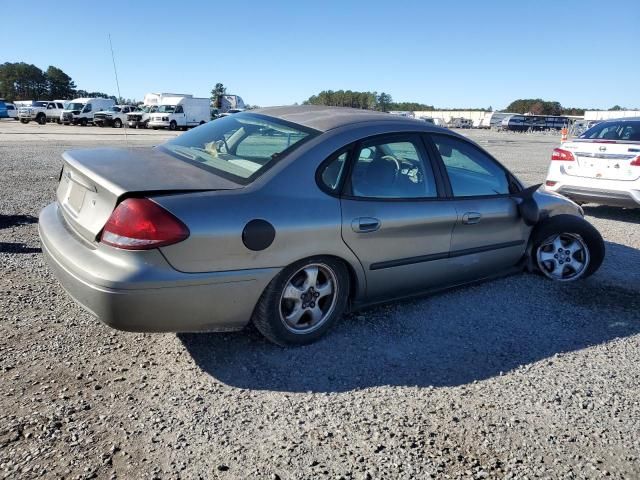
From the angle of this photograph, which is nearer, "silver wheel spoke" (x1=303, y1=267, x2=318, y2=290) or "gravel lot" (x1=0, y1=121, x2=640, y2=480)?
"gravel lot" (x1=0, y1=121, x2=640, y2=480)

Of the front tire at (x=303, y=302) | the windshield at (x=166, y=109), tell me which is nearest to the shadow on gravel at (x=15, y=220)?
the front tire at (x=303, y=302)

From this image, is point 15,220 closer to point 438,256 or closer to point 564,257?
point 438,256

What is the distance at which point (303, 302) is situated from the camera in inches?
130

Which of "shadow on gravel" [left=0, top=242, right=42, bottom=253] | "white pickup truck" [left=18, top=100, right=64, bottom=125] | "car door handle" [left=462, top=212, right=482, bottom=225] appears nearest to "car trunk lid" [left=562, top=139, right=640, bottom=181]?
"car door handle" [left=462, top=212, right=482, bottom=225]

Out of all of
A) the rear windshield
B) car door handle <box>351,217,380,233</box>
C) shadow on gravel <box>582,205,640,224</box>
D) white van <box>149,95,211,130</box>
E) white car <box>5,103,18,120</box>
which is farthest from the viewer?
white car <box>5,103,18,120</box>

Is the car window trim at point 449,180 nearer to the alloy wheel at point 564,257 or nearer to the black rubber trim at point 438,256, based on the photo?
the black rubber trim at point 438,256

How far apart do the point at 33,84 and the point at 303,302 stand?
364 feet

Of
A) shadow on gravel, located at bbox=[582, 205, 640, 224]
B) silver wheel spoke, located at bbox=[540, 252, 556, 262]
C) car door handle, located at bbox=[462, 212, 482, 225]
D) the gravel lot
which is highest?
car door handle, located at bbox=[462, 212, 482, 225]

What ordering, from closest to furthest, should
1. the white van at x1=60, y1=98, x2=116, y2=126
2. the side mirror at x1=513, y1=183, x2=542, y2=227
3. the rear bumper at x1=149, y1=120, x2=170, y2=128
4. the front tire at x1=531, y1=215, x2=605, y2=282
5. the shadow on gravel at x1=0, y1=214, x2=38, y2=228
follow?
the side mirror at x1=513, y1=183, x2=542, y2=227 < the front tire at x1=531, y1=215, x2=605, y2=282 < the shadow on gravel at x1=0, y1=214, x2=38, y2=228 < the rear bumper at x1=149, y1=120, x2=170, y2=128 < the white van at x1=60, y1=98, x2=116, y2=126

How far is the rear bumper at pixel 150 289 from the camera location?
2648mm

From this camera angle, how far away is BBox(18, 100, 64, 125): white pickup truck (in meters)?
40.0

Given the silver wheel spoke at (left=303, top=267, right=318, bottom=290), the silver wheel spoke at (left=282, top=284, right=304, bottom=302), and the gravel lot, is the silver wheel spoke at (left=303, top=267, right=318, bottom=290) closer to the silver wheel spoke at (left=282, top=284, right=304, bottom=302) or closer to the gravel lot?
the silver wheel spoke at (left=282, top=284, right=304, bottom=302)

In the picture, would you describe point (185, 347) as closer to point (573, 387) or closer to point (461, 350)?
point (461, 350)

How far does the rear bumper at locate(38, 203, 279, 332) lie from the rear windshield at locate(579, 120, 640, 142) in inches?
275
